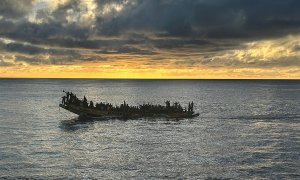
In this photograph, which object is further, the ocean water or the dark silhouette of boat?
the dark silhouette of boat

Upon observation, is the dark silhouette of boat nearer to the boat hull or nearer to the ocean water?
the boat hull

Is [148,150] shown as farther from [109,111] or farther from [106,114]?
[109,111]

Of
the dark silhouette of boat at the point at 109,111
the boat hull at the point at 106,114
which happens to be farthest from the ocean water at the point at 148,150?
the dark silhouette of boat at the point at 109,111

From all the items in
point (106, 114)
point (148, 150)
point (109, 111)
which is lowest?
point (148, 150)

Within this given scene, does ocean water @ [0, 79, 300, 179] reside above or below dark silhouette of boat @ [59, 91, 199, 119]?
below

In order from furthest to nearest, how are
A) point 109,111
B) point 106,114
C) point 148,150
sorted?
1. point 109,111
2. point 106,114
3. point 148,150

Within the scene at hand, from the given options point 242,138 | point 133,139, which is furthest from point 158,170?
point 242,138

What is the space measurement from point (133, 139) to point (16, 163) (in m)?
18.0

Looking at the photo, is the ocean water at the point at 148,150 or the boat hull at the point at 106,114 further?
the boat hull at the point at 106,114

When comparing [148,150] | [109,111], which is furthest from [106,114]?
[148,150]

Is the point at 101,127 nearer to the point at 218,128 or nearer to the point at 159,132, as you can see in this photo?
the point at 159,132

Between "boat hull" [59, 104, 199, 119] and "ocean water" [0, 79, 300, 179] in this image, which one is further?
"boat hull" [59, 104, 199, 119]

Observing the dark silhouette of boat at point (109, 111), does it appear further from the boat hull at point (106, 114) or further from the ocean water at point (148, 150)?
the ocean water at point (148, 150)

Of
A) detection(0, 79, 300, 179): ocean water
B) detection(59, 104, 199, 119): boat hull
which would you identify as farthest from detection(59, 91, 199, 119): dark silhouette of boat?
detection(0, 79, 300, 179): ocean water
